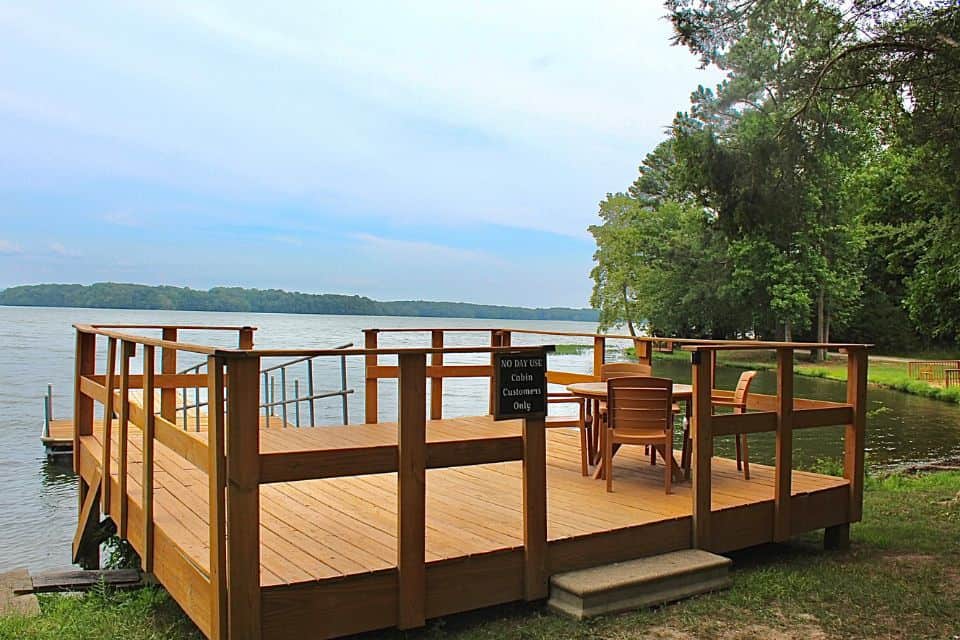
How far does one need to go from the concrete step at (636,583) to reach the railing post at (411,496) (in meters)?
0.78

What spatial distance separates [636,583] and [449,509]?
1235mm

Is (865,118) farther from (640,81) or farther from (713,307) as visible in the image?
(713,307)

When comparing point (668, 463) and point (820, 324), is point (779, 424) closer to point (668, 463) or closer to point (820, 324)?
point (668, 463)

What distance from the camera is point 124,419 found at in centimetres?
468

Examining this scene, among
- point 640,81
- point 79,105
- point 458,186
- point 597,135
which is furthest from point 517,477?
point 458,186

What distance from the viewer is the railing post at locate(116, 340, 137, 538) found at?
183 inches

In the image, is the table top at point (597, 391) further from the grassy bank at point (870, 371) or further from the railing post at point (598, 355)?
the grassy bank at point (870, 371)

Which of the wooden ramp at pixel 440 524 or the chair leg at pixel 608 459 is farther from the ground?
the chair leg at pixel 608 459

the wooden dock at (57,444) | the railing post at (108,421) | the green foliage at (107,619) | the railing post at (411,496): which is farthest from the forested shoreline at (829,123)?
the wooden dock at (57,444)

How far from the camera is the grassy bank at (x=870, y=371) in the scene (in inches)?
922

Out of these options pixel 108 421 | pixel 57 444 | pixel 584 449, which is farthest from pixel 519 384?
pixel 57 444

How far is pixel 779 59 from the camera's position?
10.3m

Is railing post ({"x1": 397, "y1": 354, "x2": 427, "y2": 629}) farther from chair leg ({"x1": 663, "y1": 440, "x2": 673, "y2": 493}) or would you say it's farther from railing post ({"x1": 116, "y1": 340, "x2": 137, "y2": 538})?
chair leg ({"x1": 663, "y1": 440, "x2": 673, "y2": 493})

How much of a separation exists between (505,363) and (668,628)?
1.50m
